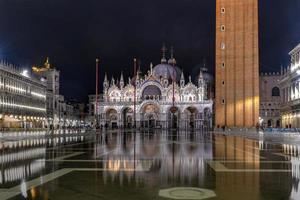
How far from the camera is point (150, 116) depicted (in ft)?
425

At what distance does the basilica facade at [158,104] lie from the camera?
121 meters

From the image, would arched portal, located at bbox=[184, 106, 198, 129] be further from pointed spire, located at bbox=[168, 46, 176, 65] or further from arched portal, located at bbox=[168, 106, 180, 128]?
pointed spire, located at bbox=[168, 46, 176, 65]

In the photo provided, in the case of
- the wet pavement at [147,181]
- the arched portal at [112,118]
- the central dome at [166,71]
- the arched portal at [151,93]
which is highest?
the central dome at [166,71]

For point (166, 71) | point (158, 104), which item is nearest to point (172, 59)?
point (166, 71)

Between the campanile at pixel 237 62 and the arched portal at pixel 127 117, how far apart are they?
194 ft

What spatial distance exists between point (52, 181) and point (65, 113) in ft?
437

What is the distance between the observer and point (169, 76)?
135 metres

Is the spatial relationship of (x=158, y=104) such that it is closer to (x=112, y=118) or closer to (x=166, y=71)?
(x=166, y=71)

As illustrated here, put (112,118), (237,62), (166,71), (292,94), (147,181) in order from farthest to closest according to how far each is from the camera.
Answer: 1. (166,71)
2. (112,118)
3. (292,94)
4. (237,62)
5. (147,181)

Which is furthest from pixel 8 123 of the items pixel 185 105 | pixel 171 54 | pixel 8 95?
pixel 171 54

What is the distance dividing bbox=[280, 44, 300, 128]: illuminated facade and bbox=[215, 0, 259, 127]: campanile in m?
8.73

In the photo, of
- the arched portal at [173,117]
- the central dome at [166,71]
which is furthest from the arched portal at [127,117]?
the central dome at [166,71]

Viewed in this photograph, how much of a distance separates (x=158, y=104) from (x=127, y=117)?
17896 mm

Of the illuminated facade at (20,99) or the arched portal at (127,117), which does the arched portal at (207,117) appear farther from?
the illuminated facade at (20,99)
